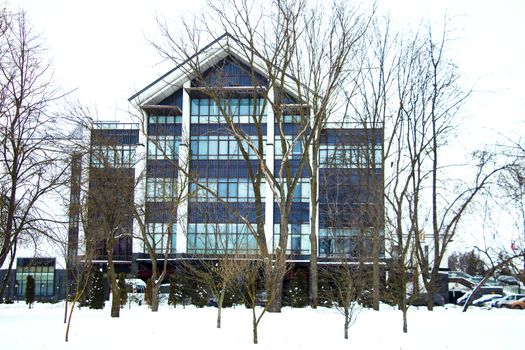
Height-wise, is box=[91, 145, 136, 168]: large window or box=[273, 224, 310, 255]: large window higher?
box=[91, 145, 136, 168]: large window

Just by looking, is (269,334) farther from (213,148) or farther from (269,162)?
(213,148)

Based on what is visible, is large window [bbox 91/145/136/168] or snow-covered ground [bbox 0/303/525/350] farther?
large window [bbox 91/145/136/168]

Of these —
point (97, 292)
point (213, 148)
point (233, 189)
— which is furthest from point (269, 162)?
point (97, 292)

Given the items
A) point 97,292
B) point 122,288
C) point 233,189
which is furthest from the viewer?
point 233,189

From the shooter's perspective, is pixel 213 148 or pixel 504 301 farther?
pixel 213 148

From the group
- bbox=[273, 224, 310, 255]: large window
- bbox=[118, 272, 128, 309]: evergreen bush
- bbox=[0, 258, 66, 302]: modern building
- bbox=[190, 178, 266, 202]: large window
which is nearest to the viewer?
bbox=[118, 272, 128, 309]: evergreen bush

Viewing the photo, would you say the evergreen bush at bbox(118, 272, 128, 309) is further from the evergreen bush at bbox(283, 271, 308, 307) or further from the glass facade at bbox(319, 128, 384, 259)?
the glass facade at bbox(319, 128, 384, 259)

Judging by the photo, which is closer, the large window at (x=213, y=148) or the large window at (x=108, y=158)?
the large window at (x=108, y=158)

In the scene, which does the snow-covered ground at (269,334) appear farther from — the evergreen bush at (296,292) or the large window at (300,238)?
the large window at (300,238)

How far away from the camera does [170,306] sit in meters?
36.8

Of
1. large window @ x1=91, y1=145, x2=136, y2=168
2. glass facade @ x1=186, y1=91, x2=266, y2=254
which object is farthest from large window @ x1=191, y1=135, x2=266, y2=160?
large window @ x1=91, y1=145, x2=136, y2=168

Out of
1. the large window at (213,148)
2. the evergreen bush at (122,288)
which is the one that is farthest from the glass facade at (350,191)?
the evergreen bush at (122,288)

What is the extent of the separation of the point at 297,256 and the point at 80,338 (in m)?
31.1

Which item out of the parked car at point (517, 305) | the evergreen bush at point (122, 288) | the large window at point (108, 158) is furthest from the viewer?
the parked car at point (517, 305)
